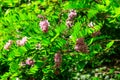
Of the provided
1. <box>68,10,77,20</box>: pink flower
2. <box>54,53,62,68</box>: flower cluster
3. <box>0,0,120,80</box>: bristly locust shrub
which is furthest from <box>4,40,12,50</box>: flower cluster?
<box>68,10,77,20</box>: pink flower

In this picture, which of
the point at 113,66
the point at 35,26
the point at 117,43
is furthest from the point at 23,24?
the point at 113,66

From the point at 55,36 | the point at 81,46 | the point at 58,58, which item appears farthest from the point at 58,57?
the point at 55,36

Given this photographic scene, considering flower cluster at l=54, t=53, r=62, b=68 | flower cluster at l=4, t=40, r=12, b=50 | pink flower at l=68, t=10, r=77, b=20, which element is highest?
pink flower at l=68, t=10, r=77, b=20

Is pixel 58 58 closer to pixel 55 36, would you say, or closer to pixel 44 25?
pixel 44 25

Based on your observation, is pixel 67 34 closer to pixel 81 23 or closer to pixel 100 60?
pixel 81 23

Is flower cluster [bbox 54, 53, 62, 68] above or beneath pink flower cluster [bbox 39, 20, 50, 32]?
beneath

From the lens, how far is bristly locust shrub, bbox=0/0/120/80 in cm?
265

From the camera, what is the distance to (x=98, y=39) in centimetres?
318

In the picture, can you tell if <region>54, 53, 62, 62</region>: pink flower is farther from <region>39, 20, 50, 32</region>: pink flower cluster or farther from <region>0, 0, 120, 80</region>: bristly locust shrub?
<region>39, 20, 50, 32</region>: pink flower cluster

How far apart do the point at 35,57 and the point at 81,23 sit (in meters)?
0.79

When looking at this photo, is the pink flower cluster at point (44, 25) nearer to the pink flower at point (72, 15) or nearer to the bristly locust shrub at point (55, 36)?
the bristly locust shrub at point (55, 36)

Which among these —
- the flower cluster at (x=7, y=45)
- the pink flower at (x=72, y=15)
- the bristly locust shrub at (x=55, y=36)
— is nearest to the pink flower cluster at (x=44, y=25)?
the bristly locust shrub at (x=55, y=36)

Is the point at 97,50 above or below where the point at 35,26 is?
below

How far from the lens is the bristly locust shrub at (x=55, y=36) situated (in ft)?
8.68
